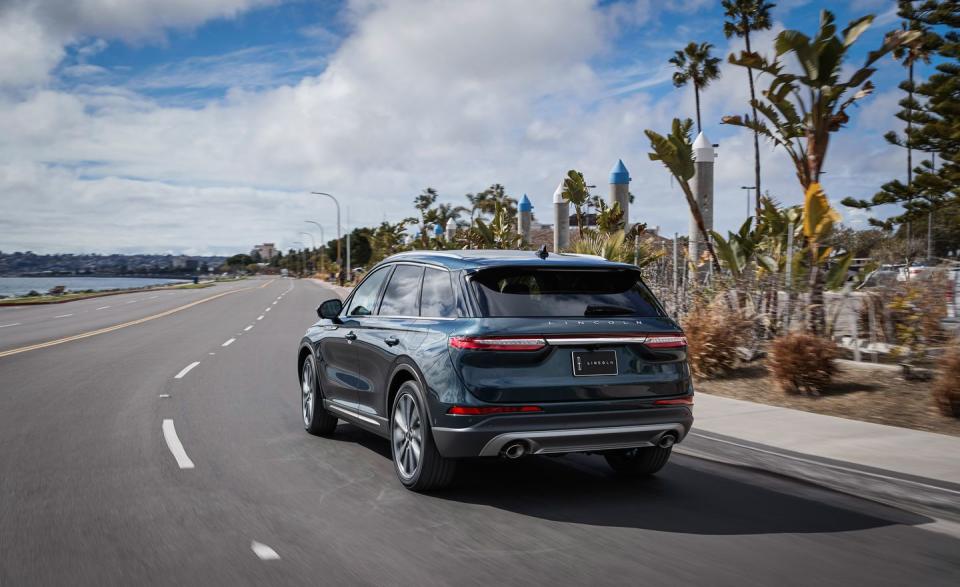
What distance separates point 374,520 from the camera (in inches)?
210

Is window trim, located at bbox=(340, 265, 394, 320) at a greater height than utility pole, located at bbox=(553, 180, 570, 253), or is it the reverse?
utility pole, located at bbox=(553, 180, 570, 253)

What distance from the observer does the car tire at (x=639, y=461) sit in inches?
254

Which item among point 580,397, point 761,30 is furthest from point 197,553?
point 761,30

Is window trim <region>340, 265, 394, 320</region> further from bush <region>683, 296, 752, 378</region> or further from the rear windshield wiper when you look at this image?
bush <region>683, 296, 752, 378</region>

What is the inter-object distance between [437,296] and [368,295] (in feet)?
5.27

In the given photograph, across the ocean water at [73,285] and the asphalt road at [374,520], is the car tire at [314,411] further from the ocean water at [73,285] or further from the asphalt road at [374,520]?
the ocean water at [73,285]

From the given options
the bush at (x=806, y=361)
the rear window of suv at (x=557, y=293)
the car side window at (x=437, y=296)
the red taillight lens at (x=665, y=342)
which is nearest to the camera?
the rear window of suv at (x=557, y=293)

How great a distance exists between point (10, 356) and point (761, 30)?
41763 millimetres

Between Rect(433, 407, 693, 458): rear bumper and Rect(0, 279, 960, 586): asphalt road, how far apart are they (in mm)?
439

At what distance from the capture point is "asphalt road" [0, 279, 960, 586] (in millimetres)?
4410

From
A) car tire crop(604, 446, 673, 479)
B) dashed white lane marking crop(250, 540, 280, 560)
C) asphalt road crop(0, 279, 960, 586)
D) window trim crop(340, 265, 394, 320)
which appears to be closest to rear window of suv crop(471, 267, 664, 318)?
car tire crop(604, 446, 673, 479)

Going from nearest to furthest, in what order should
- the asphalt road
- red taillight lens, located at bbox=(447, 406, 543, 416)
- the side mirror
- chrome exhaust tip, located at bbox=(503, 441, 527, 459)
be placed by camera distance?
1. the asphalt road
2. red taillight lens, located at bbox=(447, 406, 543, 416)
3. chrome exhaust tip, located at bbox=(503, 441, 527, 459)
4. the side mirror

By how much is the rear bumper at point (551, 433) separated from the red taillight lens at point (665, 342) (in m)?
0.45

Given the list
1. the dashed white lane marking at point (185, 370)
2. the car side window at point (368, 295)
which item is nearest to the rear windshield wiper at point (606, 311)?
the car side window at point (368, 295)
